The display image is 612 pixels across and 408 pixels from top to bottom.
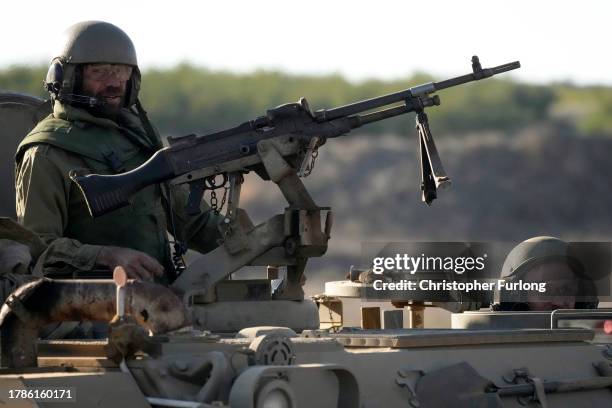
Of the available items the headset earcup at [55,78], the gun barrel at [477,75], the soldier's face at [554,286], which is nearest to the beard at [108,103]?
the headset earcup at [55,78]

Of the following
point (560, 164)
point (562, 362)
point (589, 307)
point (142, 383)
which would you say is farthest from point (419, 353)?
point (560, 164)

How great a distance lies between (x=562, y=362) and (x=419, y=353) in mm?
1137

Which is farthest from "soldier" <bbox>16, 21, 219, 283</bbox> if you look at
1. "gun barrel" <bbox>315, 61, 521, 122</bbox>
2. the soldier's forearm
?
"gun barrel" <bbox>315, 61, 521, 122</bbox>

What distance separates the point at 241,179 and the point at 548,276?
3.64 m

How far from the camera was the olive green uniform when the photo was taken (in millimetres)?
10164

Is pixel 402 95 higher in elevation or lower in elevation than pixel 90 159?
higher

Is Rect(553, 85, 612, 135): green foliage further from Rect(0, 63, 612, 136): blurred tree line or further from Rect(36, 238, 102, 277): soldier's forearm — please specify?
Rect(36, 238, 102, 277): soldier's forearm

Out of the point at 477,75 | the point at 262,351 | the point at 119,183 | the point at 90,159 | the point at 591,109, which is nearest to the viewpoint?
the point at 262,351

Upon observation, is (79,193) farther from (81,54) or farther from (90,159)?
(81,54)

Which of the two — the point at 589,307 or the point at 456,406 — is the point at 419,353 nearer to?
the point at 456,406

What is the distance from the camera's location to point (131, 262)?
32.4ft

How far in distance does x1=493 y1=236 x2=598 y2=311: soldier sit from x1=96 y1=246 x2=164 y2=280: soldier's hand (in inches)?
150

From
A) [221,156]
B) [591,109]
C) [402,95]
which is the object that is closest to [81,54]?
[221,156]

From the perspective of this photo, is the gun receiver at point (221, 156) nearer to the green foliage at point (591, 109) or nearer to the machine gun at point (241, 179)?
the machine gun at point (241, 179)
